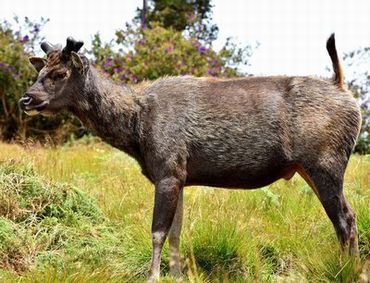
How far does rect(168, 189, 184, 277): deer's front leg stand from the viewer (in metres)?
5.46

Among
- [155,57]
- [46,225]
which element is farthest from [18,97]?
[46,225]

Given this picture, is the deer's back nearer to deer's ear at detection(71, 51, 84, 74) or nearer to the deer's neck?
the deer's neck

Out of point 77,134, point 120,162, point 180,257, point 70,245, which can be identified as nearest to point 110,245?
point 70,245

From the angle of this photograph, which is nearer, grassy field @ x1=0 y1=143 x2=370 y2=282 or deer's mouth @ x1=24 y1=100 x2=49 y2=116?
grassy field @ x1=0 y1=143 x2=370 y2=282

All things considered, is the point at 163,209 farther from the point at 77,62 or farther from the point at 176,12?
the point at 176,12

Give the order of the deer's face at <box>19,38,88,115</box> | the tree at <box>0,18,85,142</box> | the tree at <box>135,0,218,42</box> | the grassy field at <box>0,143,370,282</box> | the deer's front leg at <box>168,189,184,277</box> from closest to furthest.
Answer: the grassy field at <box>0,143,370,282</box>, the deer's front leg at <box>168,189,184,277</box>, the deer's face at <box>19,38,88,115</box>, the tree at <box>0,18,85,142</box>, the tree at <box>135,0,218,42</box>

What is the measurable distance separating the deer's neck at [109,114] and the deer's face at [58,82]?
0.33 feet

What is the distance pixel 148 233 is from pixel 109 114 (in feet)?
4.11

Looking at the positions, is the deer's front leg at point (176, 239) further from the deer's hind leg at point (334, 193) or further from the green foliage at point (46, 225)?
the deer's hind leg at point (334, 193)

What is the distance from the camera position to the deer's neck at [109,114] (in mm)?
5672

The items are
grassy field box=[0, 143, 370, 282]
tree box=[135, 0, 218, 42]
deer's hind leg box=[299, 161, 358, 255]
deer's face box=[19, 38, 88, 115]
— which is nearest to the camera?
grassy field box=[0, 143, 370, 282]

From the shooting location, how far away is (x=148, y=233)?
6027mm

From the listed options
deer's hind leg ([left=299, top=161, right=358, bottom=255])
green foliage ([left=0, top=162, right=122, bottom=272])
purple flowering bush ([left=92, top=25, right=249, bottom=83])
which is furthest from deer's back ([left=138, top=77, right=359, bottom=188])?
purple flowering bush ([left=92, top=25, right=249, bottom=83])

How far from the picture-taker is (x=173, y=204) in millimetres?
5410
